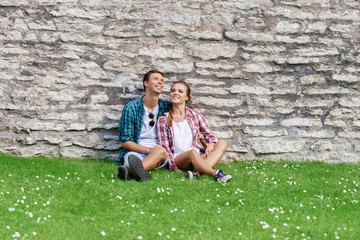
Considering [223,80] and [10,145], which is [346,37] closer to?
[223,80]

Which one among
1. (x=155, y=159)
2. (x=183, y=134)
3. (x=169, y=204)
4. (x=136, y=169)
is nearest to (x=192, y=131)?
(x=183, y=134)

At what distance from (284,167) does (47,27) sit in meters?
3.74

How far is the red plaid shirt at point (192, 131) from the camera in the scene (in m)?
5.27

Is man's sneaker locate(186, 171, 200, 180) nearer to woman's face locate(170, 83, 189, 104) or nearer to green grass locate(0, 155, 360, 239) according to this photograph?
green grass locate(0, 155, 360, 239)

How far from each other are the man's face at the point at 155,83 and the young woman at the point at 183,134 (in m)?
0.17

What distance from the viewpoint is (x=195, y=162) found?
4887mm

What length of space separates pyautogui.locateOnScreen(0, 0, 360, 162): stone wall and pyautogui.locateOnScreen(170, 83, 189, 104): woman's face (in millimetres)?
341

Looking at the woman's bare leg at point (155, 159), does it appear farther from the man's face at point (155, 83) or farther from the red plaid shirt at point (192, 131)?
the man's face at point (155, 83)

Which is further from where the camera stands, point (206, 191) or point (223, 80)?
point (223, 80)

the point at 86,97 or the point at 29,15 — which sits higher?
the point at 29,15

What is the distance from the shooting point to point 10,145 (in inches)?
217

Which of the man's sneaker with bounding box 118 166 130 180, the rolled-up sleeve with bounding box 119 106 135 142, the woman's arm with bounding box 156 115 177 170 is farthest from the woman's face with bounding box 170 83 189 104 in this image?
the man's sneaker with bounding box 118 166 130 180

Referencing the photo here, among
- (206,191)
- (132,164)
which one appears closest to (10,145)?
(132,164)

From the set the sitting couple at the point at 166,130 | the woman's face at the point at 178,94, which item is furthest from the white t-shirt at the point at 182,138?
the woman's face at the point at 178,94
